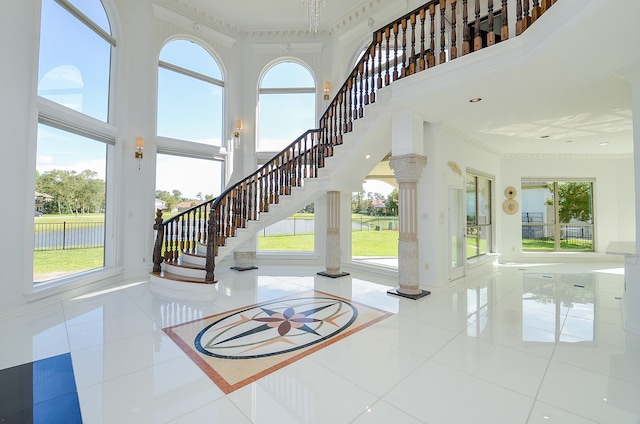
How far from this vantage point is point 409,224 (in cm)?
453

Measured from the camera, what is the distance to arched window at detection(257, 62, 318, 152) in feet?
24.1

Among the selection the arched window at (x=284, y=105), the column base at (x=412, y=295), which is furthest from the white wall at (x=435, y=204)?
the arched window at (x=284, y=105)

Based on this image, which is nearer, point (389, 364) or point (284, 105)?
point (389, 364)

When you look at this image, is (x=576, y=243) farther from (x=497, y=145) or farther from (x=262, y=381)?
(x=262, y=381)

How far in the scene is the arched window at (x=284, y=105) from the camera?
289 inches

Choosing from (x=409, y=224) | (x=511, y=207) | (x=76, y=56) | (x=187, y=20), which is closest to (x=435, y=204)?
(x=409, y=224)

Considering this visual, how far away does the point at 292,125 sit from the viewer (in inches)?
290

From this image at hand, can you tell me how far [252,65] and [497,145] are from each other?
638cm

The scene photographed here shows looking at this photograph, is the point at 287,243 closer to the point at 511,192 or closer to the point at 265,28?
the point at 265,28

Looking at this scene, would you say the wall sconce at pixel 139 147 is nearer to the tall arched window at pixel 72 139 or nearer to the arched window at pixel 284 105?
the tall arched window at pixel 72 139

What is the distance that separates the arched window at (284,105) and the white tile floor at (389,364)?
443cm

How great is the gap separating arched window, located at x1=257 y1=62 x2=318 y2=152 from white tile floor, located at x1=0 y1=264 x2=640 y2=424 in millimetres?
4426

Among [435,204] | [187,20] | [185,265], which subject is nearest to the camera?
[435,204]

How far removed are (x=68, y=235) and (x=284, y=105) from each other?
531 centimetres
